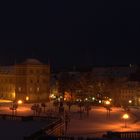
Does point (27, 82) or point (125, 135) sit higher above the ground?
point (27, 82)

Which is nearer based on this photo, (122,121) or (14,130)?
(14,130)

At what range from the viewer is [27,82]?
72.0 meters

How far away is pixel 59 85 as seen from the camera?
7738 centimetres

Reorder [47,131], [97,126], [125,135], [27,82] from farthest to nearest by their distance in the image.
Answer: [27,82] → [97,126] → [125,135] → [47,131]

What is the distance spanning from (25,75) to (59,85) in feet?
26.4

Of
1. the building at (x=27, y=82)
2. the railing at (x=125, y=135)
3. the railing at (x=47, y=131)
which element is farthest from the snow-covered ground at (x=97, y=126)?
the building at (x=27, y=82)

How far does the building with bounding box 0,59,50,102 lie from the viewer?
71.5 meters

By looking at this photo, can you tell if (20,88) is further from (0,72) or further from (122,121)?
(122,121)

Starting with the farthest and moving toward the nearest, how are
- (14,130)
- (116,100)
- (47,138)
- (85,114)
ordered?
1. (116,100)
2. (85,114)
3. (14,130)
4. (47,138)

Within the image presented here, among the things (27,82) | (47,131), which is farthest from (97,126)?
(27,82)

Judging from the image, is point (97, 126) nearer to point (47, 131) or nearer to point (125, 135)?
point (125, 135)

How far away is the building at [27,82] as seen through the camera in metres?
71.5

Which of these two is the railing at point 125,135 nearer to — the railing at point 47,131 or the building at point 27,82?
the railing at point 47,131

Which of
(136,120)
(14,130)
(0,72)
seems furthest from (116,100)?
(14,130)
